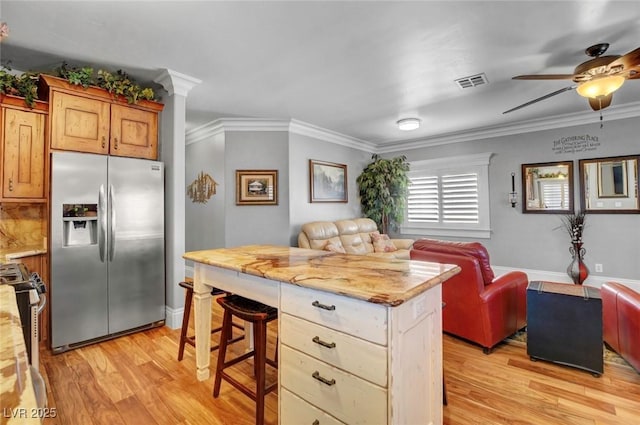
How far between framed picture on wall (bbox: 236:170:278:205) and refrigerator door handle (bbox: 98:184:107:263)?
201 centimetres

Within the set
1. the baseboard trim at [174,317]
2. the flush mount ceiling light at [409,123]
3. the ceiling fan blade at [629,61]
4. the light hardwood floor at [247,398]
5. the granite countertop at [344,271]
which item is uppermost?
the flush mount ceiling light at [409,123]

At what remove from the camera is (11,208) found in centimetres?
305

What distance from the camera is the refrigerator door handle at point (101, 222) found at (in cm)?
286

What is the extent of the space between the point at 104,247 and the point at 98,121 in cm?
121

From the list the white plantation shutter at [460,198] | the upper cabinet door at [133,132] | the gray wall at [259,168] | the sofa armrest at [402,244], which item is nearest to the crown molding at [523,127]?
the white plantation shutter at [460,198]

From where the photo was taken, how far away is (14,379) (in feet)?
2.18

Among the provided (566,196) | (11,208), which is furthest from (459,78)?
(11,208)

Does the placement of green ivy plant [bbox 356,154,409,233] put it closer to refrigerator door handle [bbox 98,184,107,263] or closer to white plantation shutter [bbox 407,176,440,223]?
white plantation shutter [bbox 407,176,440,223]

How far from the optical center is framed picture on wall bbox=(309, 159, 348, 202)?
5246 mm

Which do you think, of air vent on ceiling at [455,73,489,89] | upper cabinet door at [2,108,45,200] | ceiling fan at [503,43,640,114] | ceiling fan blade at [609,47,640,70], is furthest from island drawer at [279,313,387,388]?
air vent on ceiling at [455,73,489,89]

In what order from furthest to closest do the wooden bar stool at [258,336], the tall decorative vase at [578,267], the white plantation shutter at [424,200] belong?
the white plantation shutter at [424,200]
the tall decorative vase at [578,267]
the wooden bar stool at [258,336]

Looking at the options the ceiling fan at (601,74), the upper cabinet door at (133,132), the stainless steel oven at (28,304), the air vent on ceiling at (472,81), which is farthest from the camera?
the air vent on ceiling at (472,81)

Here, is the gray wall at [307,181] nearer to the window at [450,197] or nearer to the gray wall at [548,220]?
the window at [450,197]

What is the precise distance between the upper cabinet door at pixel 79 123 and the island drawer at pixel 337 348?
2.64 meters
